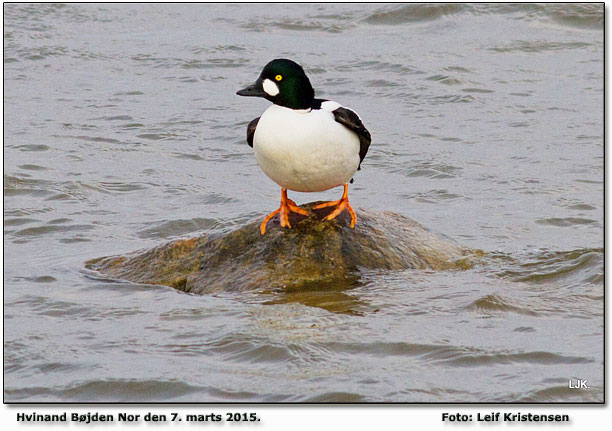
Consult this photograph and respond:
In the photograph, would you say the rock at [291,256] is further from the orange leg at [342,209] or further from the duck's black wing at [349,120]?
the duck's black wing at [349,120]

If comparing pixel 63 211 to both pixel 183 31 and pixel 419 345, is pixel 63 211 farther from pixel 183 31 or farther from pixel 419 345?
pixel 183 31

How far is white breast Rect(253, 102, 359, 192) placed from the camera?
7078mm

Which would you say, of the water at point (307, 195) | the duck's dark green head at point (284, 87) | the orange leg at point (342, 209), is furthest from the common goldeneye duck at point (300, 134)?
the water at point (307, 195)

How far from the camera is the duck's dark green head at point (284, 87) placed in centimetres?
724

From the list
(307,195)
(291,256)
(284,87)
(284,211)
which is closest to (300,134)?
(284,87)

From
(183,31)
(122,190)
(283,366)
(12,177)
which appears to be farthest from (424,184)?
(183,31)

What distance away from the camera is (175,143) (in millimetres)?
13000

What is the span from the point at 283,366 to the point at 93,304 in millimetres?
1863

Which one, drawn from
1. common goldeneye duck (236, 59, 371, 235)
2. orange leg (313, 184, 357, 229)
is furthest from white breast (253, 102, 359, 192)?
orange leg (313, 184, 357, 229)

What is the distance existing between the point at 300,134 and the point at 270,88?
470 mm

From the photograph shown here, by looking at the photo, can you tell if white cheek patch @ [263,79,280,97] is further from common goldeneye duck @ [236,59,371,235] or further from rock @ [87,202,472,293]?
rock @ [87,202,472,293]

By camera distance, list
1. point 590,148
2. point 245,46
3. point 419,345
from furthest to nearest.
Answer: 1. point 245,46
2. point 590,148
3. point 419,345

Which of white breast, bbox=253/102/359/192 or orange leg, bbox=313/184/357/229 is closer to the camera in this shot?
white breast, bbox=253/102/359/192

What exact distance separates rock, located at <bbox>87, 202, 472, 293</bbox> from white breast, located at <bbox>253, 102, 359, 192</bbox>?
493 mm
